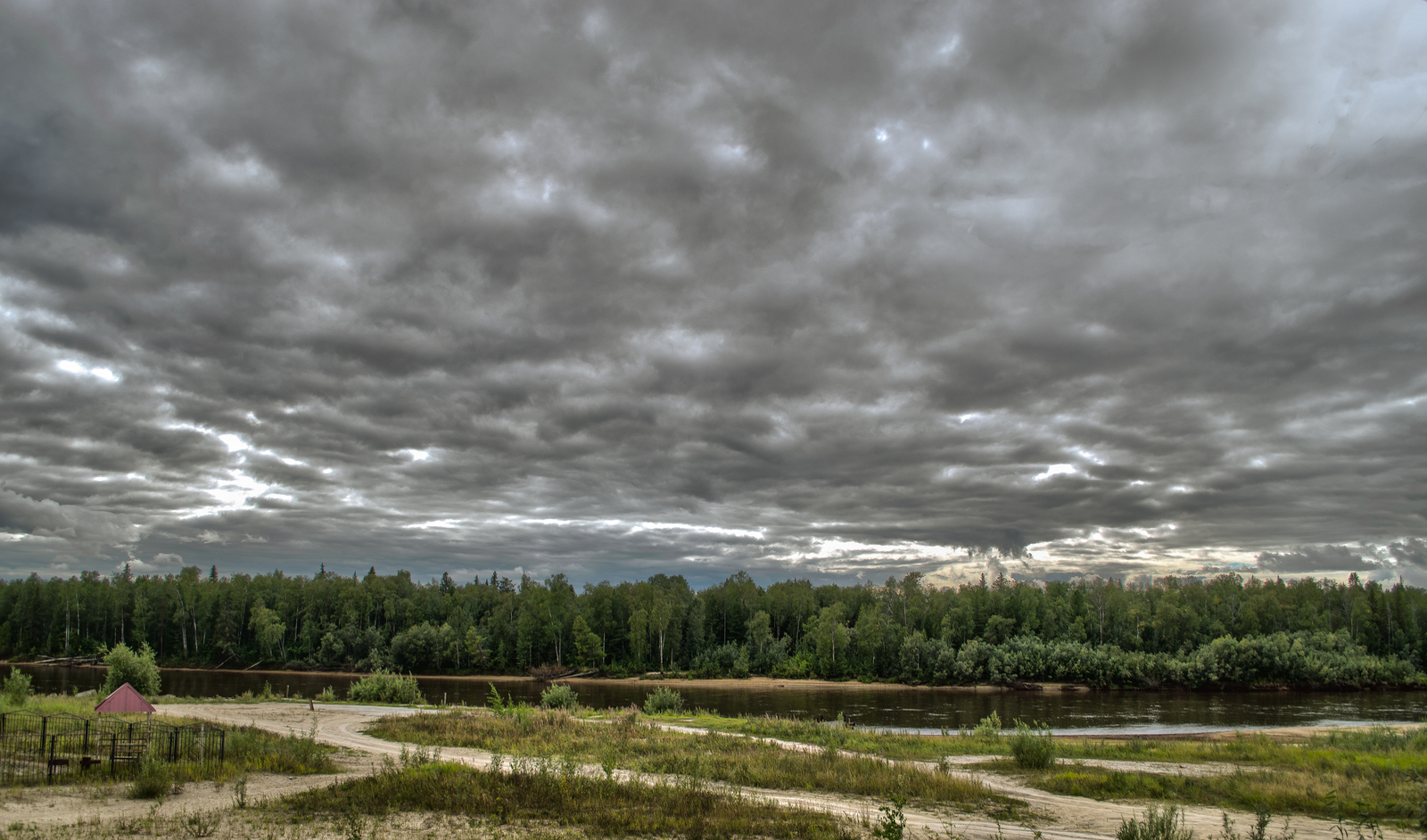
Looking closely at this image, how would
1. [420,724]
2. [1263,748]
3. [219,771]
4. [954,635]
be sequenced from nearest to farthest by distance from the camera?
[219,771], [1263,748], [420,724], [954,635]

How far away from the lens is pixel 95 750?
26.7 meters

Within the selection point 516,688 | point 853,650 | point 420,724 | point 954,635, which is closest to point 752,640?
point 853,650

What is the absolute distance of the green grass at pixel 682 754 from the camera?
23.2 meters

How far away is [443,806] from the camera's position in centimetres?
1861

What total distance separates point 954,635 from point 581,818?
111 metres

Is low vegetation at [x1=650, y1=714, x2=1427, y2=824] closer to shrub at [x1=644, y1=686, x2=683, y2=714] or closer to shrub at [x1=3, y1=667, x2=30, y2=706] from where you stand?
shrub at [x1=644, y1=686, x2=683, y2=714]

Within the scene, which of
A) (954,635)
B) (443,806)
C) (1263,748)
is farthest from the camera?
(954,635)

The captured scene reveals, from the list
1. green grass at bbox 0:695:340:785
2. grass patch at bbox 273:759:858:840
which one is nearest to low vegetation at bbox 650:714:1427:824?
grass patch at bbox 273:759:858:840

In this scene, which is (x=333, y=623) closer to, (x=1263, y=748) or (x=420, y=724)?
(x=420, y=724)

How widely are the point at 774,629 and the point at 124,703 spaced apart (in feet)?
413

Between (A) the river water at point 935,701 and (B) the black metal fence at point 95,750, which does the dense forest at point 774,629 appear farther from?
(B) the black metal fence at point 95,750

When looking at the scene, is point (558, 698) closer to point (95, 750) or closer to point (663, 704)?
point (663, 704)

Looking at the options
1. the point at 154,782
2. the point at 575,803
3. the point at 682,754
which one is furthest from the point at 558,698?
the point at 575,803

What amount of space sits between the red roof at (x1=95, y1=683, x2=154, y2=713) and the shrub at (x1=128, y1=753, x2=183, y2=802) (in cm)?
169
